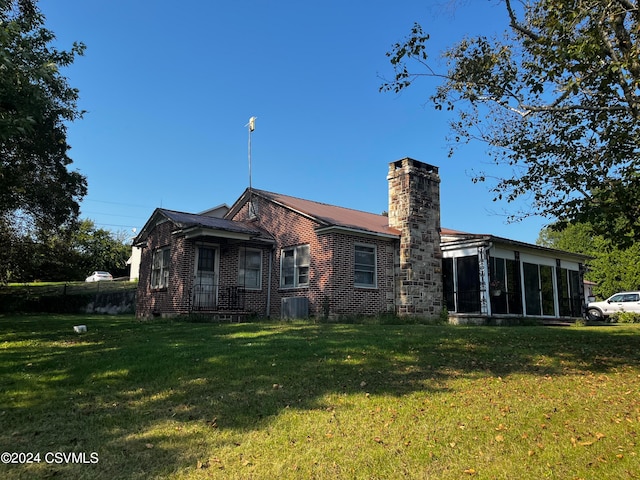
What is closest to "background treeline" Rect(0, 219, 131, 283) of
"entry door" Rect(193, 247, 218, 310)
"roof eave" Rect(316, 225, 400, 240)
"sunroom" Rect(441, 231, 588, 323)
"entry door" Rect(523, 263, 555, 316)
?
"entry door" Rect(193, 247, 218, 310)

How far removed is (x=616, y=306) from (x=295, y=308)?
19.7 meters

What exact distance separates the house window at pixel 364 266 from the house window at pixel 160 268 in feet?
22.8

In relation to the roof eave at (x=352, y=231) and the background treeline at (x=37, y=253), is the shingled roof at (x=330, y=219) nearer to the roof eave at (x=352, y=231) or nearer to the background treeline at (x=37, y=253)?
the roof eave at (x=352, y=231)

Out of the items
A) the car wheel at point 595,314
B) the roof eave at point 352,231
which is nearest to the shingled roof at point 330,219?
the roof eave at point 352,231

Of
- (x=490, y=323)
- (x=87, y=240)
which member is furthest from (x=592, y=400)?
(x=87, y=240)

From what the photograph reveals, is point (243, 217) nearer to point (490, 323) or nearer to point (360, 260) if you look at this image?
point (360, 260)

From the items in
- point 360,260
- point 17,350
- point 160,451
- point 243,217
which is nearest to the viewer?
point 160,451

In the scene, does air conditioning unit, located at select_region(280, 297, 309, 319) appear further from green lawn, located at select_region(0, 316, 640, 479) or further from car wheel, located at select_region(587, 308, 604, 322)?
car wheel, located at select_region(587, 308, 604, 322)

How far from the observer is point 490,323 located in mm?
17266

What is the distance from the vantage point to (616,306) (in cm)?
2581

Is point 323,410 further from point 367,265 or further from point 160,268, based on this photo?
point 160,268

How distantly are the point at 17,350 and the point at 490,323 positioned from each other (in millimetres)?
14568

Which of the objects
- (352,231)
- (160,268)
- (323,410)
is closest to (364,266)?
(352,231)

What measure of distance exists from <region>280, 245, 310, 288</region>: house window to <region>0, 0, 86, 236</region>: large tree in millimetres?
8218
